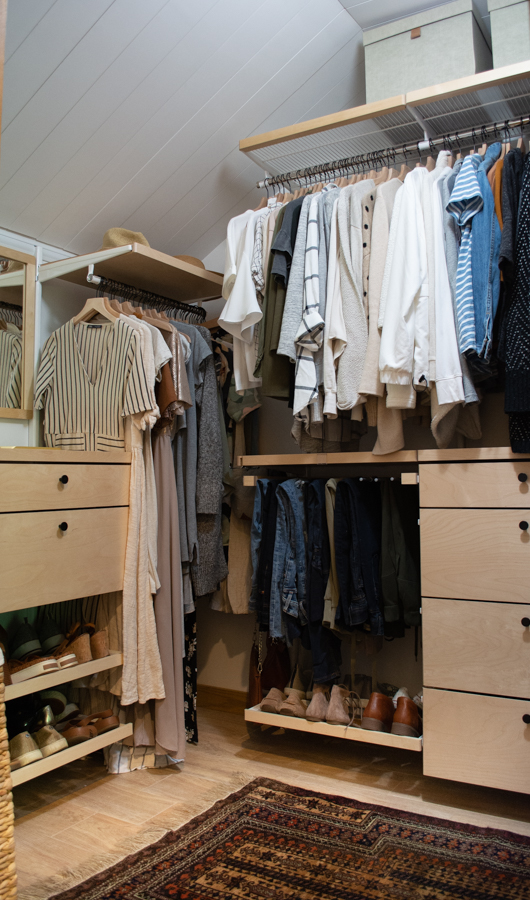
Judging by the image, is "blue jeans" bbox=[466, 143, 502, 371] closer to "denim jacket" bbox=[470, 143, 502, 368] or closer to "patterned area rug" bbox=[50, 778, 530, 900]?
"denim jacket" bbox=[470, 143, 502, 368]

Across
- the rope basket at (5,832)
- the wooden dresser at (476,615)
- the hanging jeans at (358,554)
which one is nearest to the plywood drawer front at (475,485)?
the wooden dresser at (476,615)

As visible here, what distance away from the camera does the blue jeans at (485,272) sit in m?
1.80

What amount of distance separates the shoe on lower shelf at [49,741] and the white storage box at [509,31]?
2431 millimetres

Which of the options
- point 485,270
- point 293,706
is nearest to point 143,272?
point 485,270

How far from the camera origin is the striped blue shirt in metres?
1.82

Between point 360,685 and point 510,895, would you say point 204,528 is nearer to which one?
point 360,685

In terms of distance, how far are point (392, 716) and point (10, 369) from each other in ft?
5.81

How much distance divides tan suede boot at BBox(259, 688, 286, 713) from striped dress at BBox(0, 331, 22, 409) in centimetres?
137

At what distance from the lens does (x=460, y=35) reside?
213cm

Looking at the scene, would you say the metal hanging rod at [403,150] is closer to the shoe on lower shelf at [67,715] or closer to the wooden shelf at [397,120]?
the wooden shelf at [397,120]

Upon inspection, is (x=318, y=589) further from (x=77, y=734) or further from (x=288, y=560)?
(x=77, y=734)

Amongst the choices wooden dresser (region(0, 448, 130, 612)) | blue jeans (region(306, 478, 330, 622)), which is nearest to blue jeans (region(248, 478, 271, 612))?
blue jeans (region(306, 478, 330, 622))

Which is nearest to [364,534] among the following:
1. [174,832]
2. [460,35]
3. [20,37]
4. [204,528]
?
[204,528]

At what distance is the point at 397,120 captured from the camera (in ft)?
7.61
